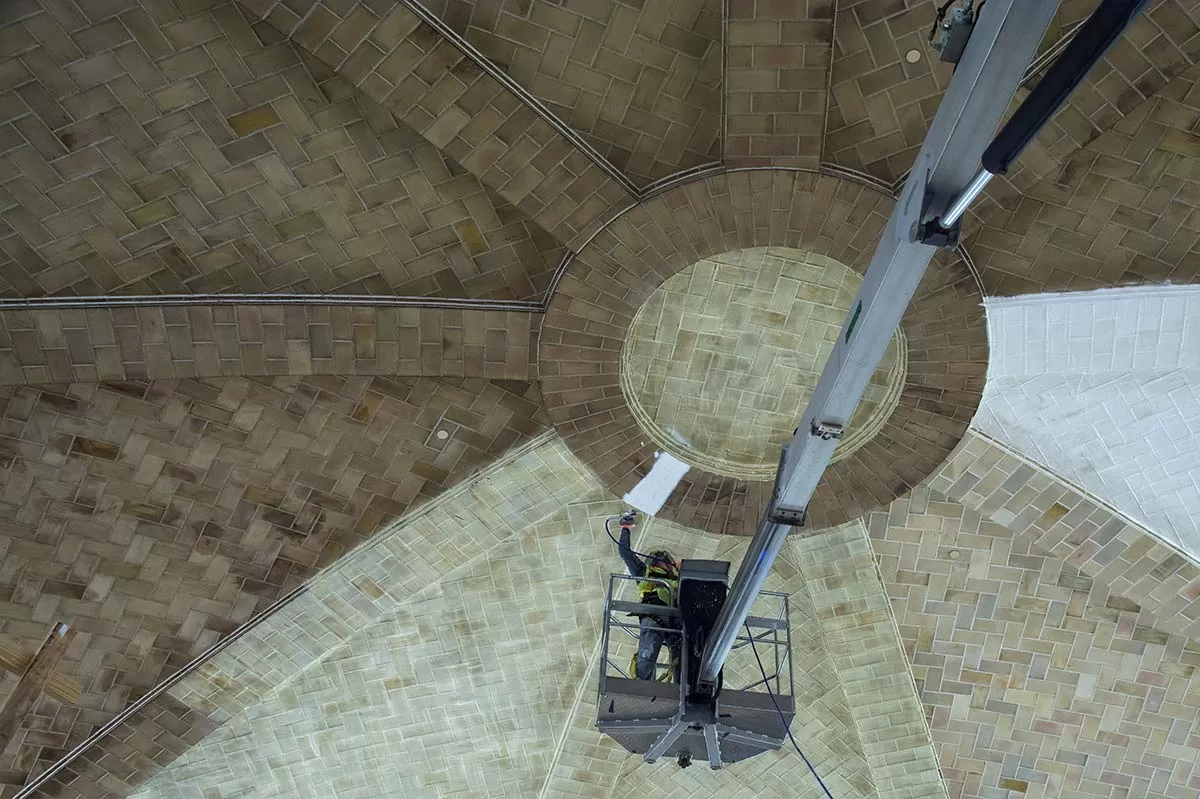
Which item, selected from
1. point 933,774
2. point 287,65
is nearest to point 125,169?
point 287,65

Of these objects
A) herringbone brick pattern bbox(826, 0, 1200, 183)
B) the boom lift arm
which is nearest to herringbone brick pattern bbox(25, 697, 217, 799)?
the boom lift arm

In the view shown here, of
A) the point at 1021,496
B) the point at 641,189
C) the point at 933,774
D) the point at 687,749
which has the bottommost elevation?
the point at 687,749

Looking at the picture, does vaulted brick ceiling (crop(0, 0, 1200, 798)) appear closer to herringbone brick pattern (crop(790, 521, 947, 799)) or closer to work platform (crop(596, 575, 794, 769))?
herringbone brick pattern (crop(790, 521, 947, 799))

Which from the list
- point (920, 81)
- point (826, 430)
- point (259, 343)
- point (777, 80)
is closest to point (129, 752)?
point (259, 343)

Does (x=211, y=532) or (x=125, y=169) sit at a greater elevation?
(x=125, y=169)

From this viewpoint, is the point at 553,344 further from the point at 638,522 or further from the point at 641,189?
the point at 638,522

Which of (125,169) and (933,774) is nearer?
(125,169)
